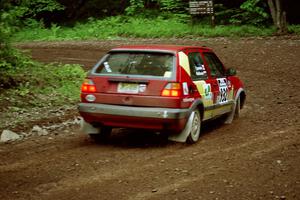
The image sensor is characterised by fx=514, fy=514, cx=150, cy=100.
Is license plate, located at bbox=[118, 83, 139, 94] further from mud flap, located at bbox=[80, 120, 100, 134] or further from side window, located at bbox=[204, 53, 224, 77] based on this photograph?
side window, located at bbox=[204, 53, 224, 77]

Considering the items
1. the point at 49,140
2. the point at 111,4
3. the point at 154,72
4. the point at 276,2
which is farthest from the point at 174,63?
the point at 111,4

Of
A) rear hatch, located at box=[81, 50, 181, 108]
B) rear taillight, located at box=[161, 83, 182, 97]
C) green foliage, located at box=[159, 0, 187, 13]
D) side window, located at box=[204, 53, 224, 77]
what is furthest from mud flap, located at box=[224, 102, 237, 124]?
green foliage, located at box=[159, 0, 187, 13]

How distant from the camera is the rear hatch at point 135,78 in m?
7.66

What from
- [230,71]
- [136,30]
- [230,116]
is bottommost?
[230,116]

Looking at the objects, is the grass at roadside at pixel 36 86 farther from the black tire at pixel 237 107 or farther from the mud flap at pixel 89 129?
the black tire at pixel 237 107

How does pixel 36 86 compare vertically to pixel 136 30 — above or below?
below

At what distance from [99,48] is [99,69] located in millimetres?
15034

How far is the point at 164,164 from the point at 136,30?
832 inches

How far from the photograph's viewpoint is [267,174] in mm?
6207

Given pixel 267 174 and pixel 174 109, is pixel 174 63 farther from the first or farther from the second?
pixel 267 174

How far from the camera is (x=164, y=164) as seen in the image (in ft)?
22.3

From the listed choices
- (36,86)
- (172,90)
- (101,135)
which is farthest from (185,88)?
(36,86)

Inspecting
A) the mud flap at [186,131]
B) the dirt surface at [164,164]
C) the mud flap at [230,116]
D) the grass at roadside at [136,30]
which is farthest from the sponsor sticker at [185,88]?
the grass at roadside at [136,30]

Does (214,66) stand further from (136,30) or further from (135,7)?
(135,7)
